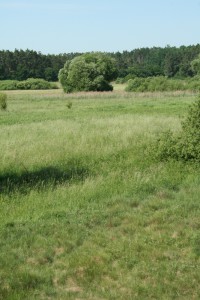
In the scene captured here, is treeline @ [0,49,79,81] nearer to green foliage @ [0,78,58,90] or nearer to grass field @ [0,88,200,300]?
green foliage @ [0,78,58,90]

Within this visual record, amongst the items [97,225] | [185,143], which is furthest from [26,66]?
[97,225]

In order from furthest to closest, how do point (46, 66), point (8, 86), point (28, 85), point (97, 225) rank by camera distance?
point (46, 66), point (28, 85), point (8, 86), point (97, 225)

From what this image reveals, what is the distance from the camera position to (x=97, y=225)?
7.56m

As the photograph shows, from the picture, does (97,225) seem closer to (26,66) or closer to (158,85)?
(158,85)

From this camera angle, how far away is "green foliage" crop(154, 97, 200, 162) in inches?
474

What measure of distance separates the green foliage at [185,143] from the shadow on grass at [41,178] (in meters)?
2.33

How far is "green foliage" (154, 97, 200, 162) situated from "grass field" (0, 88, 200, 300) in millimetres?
310

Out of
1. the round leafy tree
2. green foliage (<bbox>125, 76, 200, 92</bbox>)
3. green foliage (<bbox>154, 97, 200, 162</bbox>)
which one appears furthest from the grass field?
the round leafy tree

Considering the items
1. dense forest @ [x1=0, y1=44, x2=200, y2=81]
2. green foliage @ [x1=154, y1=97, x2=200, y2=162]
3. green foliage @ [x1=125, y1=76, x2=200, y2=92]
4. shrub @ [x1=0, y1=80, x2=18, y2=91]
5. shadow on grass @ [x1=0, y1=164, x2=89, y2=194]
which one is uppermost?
dense forest @ [x1=0, y1=44, x2=200, y2=81]

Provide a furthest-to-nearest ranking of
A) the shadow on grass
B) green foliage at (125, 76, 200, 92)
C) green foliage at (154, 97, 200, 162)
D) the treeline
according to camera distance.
→ 1. the treeline
2. green foliage at (125, 76, 200, 92)
3. green foliage at (154, 97, 200, 162)
4. the shadow on grass

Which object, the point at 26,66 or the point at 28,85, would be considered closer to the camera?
the point at 28,85

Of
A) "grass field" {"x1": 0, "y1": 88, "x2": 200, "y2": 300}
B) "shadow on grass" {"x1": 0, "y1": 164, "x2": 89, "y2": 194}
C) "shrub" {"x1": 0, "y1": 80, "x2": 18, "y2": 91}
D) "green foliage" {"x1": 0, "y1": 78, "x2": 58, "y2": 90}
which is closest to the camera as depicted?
"grass field" {"x1": 0, "y1": 88, "x2": 200, "y2": 300}

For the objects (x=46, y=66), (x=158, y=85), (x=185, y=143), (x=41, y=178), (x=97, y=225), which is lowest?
(x=97, y=225)

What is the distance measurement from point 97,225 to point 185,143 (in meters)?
5.51
